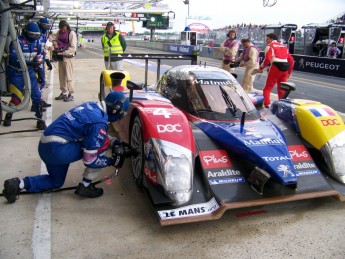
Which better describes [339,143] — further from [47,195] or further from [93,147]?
[47,195]

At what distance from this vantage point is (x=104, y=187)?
388 cm

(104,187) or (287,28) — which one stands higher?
(287,28)

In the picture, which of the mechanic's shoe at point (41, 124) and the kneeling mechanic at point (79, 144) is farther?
the mechanic's shoe at point (41, 124)

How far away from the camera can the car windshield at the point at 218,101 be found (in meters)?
4.07

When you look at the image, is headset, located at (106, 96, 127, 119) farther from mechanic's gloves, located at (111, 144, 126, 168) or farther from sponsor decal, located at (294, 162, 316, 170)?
sponsor decal, located at (294, 162, 316, 170)

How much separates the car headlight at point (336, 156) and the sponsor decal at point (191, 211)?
1409mm

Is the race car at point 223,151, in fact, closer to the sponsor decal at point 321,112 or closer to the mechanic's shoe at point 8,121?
the sponsor decal at point 321,112

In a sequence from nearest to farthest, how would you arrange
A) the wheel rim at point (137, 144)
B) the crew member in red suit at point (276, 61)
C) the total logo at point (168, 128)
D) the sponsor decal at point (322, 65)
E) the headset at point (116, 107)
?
the total logo at point (168, 128) → the headset at point (116, 107) → the wheel rim at point (137, 144) → the crew member in red suit at point (276, 61) → the sponsor decal at point (322, 65)

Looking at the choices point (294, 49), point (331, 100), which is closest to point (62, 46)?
point (331, 100)

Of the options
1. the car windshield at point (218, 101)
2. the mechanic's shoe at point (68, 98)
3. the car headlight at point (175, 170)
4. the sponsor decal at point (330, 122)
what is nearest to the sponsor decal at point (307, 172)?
the sponsor decal at point (330, 122)

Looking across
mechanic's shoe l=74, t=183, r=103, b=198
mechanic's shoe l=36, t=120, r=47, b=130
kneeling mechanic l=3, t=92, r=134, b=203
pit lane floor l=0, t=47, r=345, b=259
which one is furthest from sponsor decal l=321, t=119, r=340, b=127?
mechanic's shoe l=36, t=120, r=47, b=130

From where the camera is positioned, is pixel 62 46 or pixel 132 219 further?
pixel 62 46

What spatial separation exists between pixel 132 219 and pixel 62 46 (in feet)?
18.9

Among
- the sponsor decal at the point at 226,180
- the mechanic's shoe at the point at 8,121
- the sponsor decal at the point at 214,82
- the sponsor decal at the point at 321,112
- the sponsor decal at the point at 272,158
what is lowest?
the mechanic's shoe at the point at 8,121
